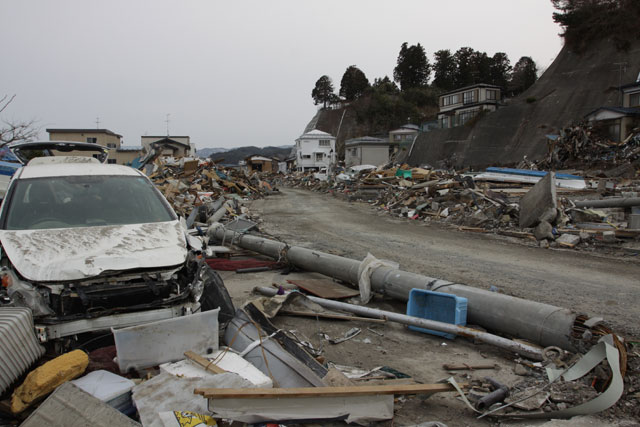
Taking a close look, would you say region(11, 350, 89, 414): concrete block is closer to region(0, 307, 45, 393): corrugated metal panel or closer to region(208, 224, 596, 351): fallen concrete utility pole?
region(0, 307, 45, 393): corrugated metal panel

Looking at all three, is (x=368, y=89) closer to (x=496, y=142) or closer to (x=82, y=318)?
(x=496, y=142)

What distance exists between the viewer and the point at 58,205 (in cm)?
488

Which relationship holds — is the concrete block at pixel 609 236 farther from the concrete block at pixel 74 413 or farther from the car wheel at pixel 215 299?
the concrete block at pixel 74 413

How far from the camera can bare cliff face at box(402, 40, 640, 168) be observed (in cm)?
3756

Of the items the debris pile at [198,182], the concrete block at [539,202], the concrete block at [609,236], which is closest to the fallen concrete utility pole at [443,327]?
the concrete block at [609,236]

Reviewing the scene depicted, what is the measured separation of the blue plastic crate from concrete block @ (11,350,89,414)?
3528mm

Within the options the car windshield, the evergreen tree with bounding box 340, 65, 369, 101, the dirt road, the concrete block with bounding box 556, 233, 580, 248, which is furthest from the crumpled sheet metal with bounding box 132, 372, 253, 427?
the evergreen tree with bounding box 340, 65, 369, 101

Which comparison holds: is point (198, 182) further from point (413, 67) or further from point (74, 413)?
point (413, 67)

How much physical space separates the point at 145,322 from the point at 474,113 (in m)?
48.7

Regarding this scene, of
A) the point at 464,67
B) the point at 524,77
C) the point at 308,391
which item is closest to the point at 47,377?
the point at 308,391

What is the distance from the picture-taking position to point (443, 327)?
4.93m

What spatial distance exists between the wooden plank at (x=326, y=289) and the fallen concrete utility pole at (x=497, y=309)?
0.20 m

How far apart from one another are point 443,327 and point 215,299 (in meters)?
2.50

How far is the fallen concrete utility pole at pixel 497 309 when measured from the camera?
174 inches
